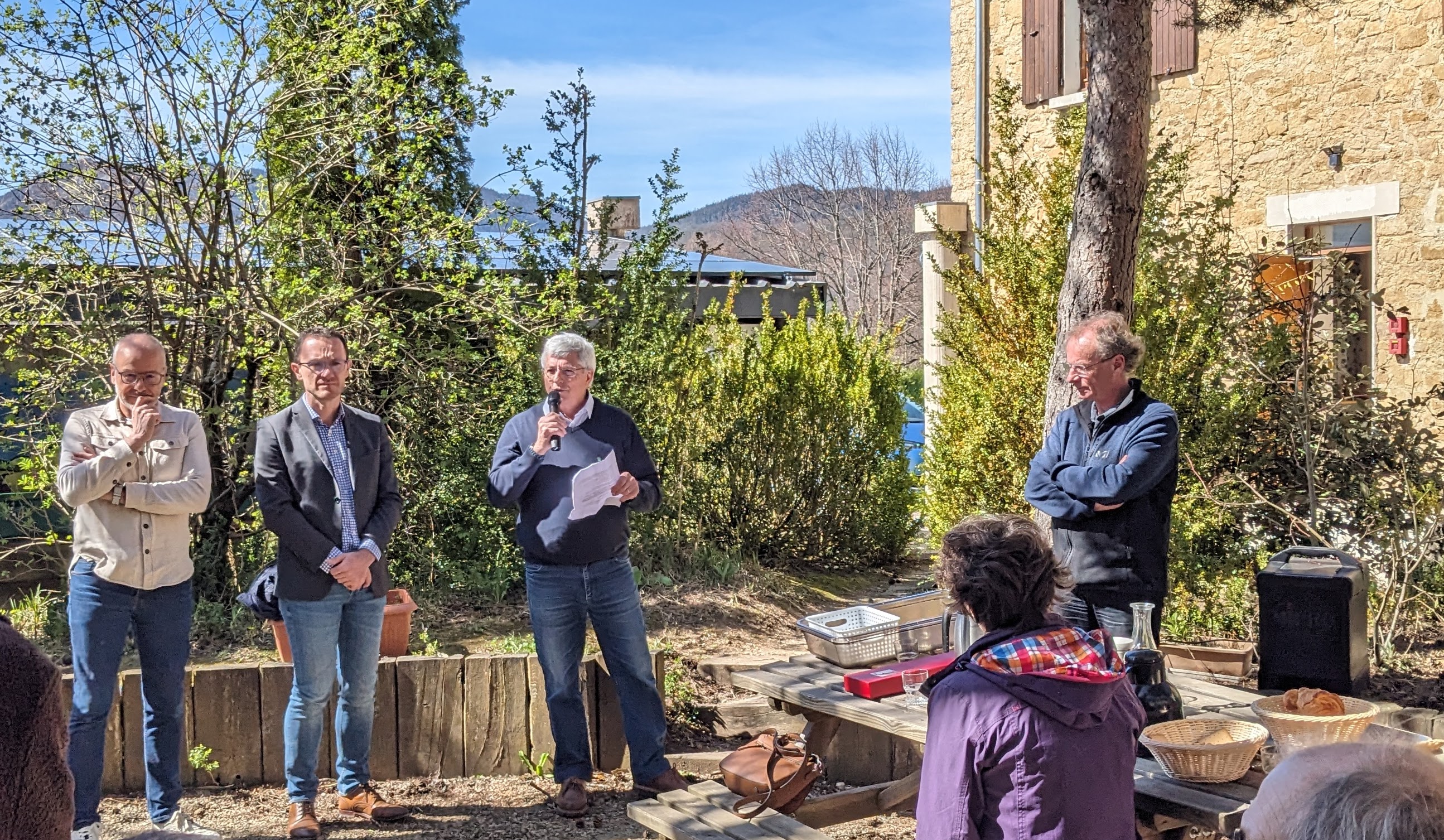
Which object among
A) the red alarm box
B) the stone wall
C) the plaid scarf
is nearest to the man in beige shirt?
the red alarm box

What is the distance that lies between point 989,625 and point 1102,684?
27 centimetres

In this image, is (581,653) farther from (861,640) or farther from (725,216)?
(725,216)

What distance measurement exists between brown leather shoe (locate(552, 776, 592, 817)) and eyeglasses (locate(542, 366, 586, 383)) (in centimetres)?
155

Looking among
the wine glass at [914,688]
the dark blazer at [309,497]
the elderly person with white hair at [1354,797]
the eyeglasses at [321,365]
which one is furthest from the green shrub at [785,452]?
the elderly person with white hair at [1354,797]

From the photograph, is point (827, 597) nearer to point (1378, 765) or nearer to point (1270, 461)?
point (1270, 461)

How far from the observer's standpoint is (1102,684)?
8.79 ft

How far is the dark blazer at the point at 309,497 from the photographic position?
4.39 meters

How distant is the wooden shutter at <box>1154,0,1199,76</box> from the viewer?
33.1 ft

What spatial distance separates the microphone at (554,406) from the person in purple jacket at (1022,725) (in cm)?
222

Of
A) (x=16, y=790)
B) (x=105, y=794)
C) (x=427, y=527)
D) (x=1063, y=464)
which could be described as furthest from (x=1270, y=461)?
(x=16, y=790)

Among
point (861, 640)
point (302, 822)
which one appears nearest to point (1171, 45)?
point (861, 640)

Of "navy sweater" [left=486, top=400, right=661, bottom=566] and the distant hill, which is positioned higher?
the distant hill

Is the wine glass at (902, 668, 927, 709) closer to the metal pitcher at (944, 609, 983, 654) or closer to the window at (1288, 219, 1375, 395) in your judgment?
the metal pitcher at (944, 609, 983, 654)

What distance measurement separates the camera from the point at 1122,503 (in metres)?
4.14
